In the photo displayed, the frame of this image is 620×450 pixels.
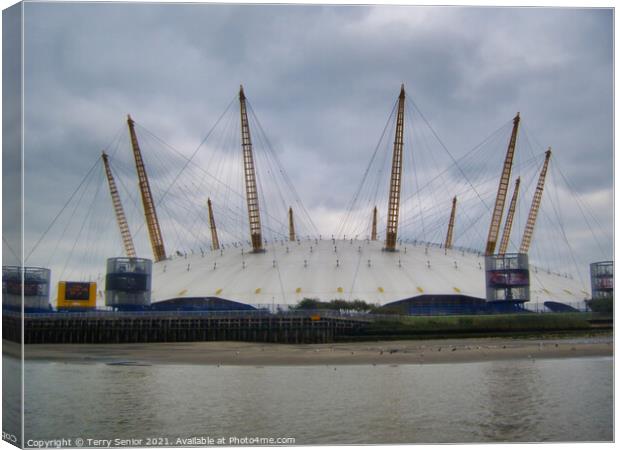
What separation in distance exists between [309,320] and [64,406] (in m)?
35.0

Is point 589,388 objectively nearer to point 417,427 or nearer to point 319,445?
point 417,427

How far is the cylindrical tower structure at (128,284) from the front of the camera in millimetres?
71250

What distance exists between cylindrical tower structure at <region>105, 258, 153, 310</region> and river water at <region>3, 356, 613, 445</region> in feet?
91.4

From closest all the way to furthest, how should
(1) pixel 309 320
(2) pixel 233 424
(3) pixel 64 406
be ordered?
(2) pixel 233 424 → (3) pixel 64 406 → (1) pixel 309 320

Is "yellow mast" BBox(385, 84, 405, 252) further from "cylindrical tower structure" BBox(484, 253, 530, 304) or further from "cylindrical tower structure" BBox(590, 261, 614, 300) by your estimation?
"cylindrical tower structure" BBox(590, 261, 614, 300)

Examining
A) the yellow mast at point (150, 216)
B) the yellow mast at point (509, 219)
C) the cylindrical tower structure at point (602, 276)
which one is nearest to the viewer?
the cylindrical tower structure at point (602, 276)

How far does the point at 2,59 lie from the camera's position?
2383cm

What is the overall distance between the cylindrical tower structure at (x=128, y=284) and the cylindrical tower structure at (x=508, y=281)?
33.4m

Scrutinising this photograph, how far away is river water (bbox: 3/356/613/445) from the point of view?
2434 centimetres

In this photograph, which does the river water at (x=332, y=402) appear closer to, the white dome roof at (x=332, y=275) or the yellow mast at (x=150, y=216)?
the white dome roof at (x=332, y=275)

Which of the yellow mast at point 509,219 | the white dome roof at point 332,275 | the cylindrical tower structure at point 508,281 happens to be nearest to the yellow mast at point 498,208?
the white dome roof at point 332,275

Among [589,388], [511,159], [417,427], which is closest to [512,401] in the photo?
[589,388]

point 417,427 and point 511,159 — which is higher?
point 511,159

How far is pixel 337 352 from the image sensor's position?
2074 inches
